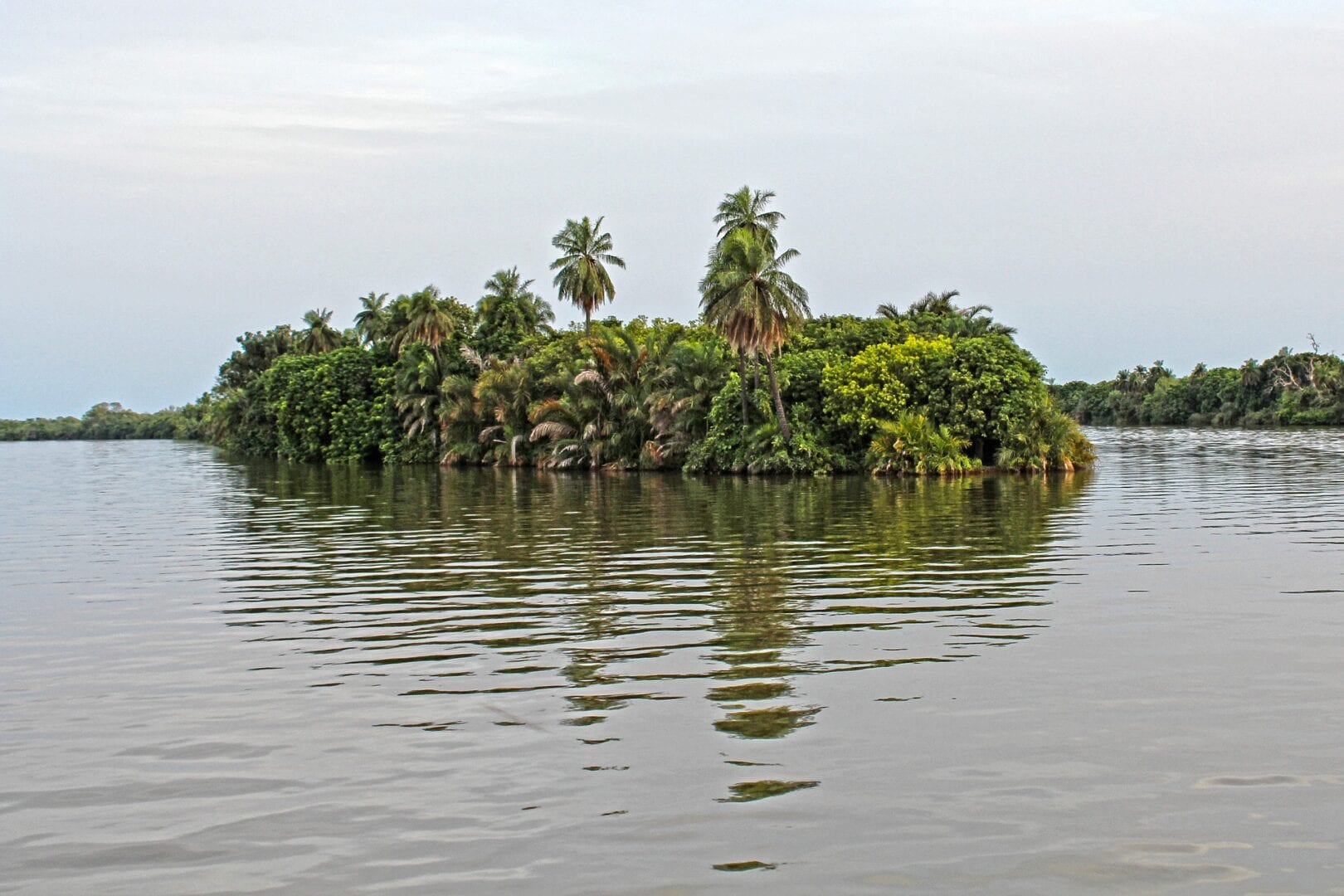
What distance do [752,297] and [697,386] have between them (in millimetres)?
9594

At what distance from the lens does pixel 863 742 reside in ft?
28.1

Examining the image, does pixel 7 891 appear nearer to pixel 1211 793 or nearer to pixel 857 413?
pixel 1211 793

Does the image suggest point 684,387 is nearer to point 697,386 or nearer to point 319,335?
point 697,386

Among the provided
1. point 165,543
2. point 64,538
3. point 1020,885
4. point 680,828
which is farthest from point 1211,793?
point 64,538

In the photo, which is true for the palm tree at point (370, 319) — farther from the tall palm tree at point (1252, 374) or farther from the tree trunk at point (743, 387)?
the tall palm tree at point (1252, 374)

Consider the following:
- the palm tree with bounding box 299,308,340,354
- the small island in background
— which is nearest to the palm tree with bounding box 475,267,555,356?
the small island in background

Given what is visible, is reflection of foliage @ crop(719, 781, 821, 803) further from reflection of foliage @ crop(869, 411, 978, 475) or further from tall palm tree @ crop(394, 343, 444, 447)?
tall palm tree @ crop(394, 343, 444, 447)

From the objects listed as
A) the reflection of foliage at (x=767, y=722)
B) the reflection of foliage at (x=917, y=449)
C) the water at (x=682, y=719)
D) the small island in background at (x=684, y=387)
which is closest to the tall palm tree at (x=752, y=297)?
the small island in background at (x=684, y=387)

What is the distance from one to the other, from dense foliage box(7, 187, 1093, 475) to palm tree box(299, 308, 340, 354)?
1501cm

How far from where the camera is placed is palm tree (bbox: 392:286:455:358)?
7281cm

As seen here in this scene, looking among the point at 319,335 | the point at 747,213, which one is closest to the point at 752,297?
the point at 747,213

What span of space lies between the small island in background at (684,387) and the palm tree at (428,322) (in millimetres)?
106

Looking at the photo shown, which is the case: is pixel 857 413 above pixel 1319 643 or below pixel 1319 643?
above

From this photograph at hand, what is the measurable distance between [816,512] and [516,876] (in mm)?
25088
